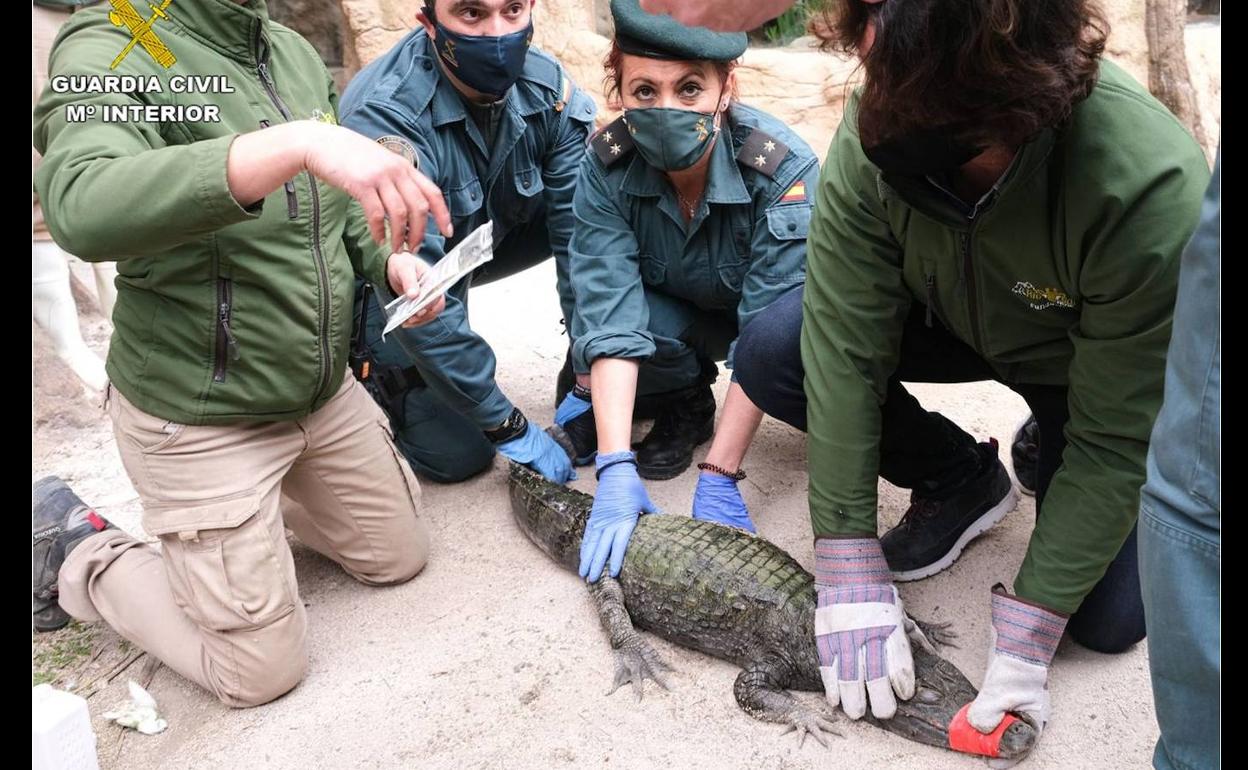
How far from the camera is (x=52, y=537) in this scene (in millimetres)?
2811

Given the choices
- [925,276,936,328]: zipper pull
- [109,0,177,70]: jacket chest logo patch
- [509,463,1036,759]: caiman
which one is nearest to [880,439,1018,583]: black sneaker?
[509,463,1036,759]: caiman

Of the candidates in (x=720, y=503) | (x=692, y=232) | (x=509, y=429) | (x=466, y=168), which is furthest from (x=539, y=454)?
(x=466, y=168)

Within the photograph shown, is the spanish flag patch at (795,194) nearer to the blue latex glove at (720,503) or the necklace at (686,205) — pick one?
the necklace at (686,205)

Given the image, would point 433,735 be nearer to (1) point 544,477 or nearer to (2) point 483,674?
(2) point 483,674

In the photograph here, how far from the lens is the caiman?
227cm

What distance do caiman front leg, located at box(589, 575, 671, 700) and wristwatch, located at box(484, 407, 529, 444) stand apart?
74cm

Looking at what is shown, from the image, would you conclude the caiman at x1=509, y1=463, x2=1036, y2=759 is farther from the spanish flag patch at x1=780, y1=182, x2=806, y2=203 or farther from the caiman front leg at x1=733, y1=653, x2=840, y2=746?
the spanish flag patch at x1=780, y1=182, x2=806, y2=203

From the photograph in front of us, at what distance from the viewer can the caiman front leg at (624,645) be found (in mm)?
2498

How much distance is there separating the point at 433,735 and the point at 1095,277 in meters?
1.71

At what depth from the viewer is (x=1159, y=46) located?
5.81 m

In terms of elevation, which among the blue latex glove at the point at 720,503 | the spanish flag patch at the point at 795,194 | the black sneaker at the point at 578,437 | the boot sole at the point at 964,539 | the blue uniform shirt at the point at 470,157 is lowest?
the black sneaker at the point at 578,437

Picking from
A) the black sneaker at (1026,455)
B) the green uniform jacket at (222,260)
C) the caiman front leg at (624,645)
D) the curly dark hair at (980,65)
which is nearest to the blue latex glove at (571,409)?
the caiman front leg at (624,645)

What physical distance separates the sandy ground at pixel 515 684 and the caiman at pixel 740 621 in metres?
0.05

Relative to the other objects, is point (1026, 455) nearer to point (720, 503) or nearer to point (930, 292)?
point (720, 503)
